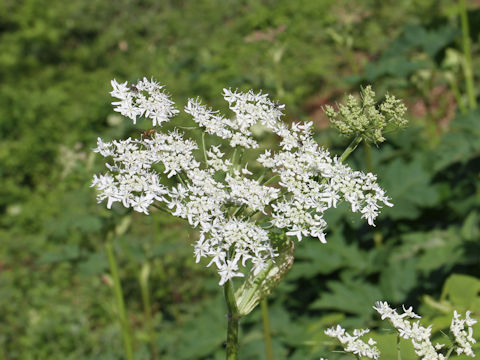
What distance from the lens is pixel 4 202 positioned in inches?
312

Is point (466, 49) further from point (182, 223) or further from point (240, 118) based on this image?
point (182, 223)

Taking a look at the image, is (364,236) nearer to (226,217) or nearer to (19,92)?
(226,217)

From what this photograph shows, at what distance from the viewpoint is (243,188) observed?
1832 mm

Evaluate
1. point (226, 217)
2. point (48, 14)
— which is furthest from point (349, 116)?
point (48, 14)

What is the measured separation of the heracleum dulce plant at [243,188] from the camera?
70.3 inches

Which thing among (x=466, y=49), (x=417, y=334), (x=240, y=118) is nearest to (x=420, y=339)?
(x=417, y=334)

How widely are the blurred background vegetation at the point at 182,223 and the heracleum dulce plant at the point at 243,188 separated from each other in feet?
1.48

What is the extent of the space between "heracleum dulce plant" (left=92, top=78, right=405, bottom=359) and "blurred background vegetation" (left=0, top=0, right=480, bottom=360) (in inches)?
17.7

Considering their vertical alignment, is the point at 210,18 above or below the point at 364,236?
above

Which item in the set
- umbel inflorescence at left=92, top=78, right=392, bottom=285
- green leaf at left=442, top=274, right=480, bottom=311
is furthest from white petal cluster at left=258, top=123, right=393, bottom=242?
green leaf at left=442, top=274, right=480, bottom=311

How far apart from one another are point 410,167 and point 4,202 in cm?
586

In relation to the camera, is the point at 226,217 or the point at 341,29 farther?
the point at 341,29

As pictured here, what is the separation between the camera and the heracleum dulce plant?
1785 millimetres

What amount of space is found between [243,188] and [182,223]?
522cm
